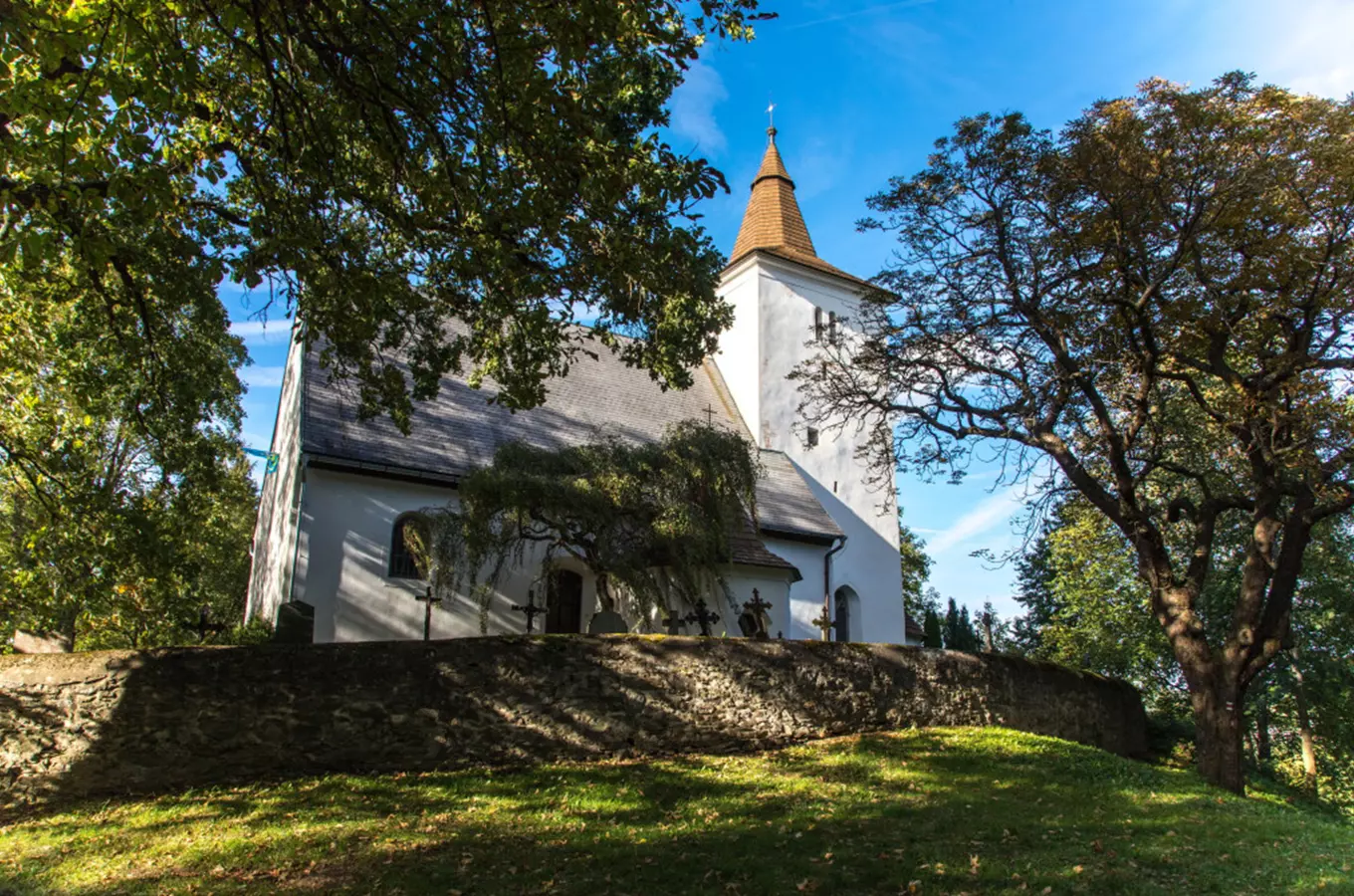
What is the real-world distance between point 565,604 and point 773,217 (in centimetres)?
1576

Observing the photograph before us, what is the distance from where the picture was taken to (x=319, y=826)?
7805 millimetres

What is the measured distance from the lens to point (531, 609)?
15.6 meters

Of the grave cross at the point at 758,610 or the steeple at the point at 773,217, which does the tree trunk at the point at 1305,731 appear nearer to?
the grave cross at the point at 758,610

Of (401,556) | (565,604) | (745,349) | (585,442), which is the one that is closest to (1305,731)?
(745,349)

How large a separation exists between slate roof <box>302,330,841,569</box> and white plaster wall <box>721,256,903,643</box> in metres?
0.89

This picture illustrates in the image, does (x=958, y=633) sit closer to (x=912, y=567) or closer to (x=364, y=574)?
(x=912, y=567)

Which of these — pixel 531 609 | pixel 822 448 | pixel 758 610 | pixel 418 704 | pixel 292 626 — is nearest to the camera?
pixel 418 704

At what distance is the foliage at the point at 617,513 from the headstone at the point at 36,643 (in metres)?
4.86

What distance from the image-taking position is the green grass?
6.56 meters

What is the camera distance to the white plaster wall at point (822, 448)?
2441cm

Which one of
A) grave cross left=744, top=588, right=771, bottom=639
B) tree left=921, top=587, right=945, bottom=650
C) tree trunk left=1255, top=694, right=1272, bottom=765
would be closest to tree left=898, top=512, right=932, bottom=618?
tree left=921, top=587, right=945, bottom=650

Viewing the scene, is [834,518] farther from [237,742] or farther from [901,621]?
[237,742]

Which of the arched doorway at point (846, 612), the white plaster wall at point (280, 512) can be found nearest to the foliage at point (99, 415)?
the white plaster wall at point (280, 512)

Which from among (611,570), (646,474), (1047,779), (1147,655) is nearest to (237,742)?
(611,570)
